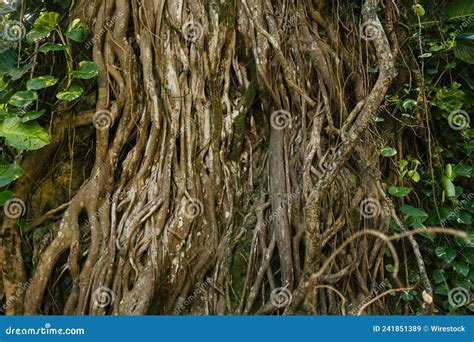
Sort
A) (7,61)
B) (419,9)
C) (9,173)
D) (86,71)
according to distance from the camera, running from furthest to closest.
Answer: (419,9) → (7,61) → (86,71) → (9,173)

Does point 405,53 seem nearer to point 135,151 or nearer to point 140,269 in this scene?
point 135,151

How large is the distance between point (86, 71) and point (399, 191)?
174 centimetres

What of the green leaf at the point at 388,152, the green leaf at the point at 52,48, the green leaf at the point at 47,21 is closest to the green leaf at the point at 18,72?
the green leaf at the point at 52,48

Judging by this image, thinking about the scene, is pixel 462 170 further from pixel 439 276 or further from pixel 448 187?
pixel 439 276

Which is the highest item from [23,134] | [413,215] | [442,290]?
[23,134]

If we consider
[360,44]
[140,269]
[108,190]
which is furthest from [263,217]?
[360,44]

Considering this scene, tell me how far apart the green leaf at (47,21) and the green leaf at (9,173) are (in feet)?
2.48

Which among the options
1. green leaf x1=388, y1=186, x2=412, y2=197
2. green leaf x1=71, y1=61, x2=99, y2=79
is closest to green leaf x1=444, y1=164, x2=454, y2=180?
green leaf x1=388, y1=186, x2=412, y2=197

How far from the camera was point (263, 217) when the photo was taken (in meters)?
2.53

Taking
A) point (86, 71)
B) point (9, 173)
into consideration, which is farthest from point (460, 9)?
point (9, 173)

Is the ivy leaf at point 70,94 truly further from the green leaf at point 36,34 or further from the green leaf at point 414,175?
the green leaf at point 414,175

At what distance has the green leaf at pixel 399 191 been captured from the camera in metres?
2.54

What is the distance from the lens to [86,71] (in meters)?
2.53

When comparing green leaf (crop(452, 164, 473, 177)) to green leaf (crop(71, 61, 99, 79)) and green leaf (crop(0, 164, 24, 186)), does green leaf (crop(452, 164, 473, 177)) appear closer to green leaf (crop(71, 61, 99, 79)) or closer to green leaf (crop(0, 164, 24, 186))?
green leaf (crop(71, 61, 99, 79))
